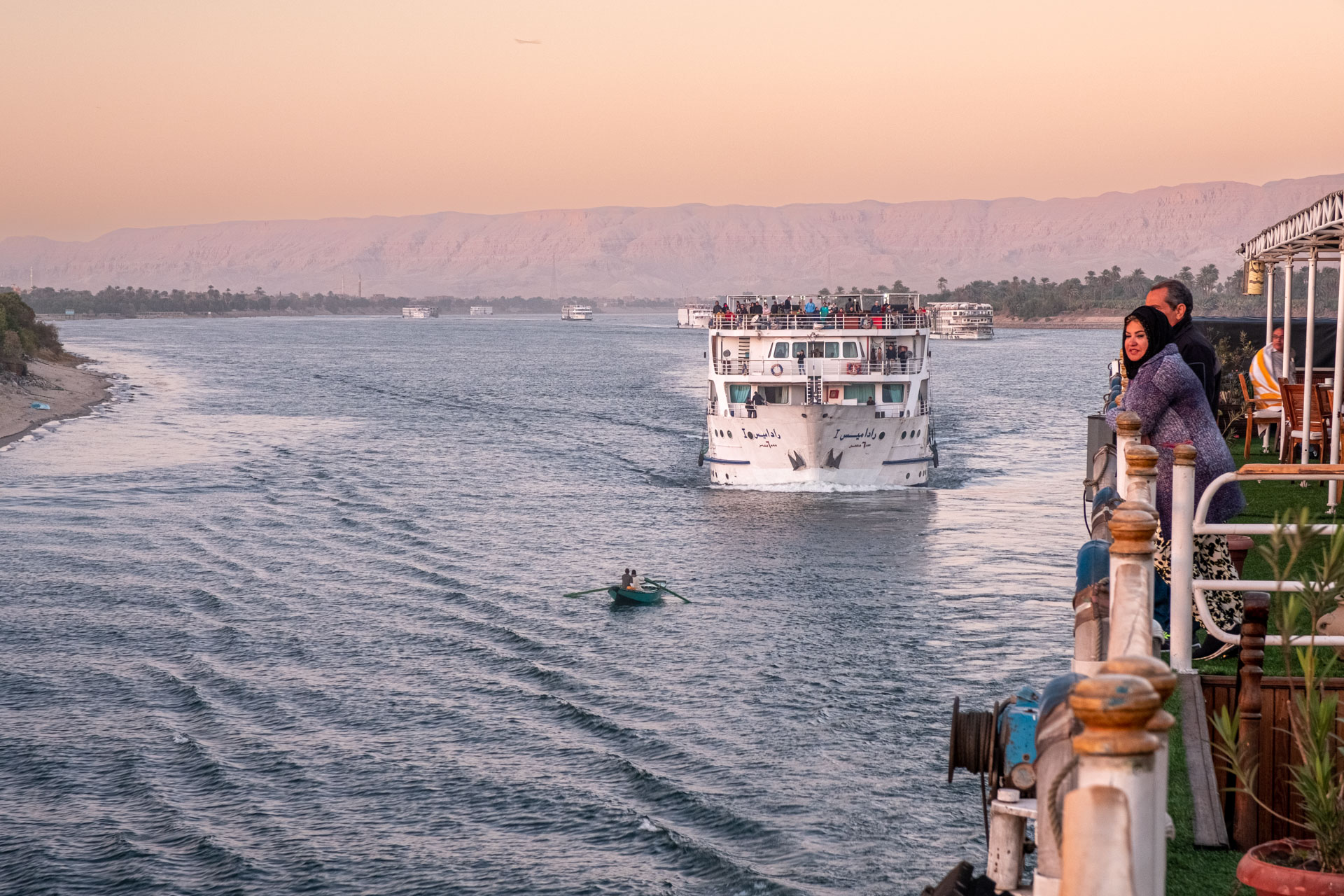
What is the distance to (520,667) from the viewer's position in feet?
70.7

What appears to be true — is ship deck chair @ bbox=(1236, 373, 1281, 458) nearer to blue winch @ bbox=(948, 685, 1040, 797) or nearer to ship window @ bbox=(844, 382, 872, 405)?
blue winch @ bbox=(948, 685, 1040, 797)

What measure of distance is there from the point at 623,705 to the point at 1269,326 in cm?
1115

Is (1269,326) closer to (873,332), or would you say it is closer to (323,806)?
(323,806)

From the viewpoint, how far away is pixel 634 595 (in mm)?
26000

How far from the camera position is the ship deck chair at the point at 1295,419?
48.6ft

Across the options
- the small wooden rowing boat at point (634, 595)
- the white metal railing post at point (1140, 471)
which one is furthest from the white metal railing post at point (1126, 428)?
the small wooden rowing boat at point (634, 595)

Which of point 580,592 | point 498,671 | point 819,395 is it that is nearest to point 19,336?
point 819,395

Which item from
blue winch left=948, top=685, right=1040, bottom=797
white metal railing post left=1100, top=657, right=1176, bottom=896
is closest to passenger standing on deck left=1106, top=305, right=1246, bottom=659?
blue winch left=948, top=685, right=1040, bottom=797

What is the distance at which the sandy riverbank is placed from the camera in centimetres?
6456

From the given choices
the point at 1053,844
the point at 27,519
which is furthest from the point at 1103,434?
the point at 27,519

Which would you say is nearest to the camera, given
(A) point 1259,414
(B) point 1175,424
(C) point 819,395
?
(B) point 1175,424

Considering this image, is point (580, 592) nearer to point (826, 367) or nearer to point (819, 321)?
point (826, 367)

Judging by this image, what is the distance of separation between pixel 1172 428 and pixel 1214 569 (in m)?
0.76

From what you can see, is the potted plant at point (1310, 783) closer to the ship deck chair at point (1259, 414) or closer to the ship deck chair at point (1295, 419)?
the ship deck chair at point (1295, 419)
